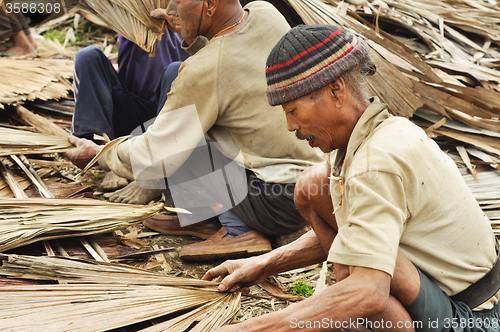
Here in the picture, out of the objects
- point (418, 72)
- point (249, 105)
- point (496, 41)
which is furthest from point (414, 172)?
point (496, 41)

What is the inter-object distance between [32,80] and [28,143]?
3.37 feet

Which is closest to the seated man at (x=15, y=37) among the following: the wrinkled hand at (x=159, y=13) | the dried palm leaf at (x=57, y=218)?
the wrinkled hand at (x=159, y=13)

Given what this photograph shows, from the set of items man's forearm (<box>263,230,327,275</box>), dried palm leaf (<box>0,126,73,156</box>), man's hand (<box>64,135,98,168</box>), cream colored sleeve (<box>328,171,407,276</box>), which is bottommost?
man's forearm (<box>263,230,327,275</box>)

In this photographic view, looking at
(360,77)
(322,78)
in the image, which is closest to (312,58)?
(322,78)

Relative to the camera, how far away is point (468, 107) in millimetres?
3186

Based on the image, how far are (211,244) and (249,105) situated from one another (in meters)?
0.82

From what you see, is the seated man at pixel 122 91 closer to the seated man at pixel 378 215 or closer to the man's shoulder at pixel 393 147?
the seated man at pixel 378 215

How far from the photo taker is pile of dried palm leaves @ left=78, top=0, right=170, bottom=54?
2.72 meters

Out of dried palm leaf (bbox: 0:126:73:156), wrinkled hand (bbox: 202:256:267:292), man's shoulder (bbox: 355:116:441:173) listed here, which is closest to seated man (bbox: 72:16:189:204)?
dried palm leaf (bbox: 0:126:73:156)

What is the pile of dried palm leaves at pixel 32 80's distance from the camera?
3.19 m

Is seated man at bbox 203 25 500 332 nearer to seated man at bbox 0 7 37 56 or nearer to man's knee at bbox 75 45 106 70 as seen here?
man's knee at bbox 75 45 106 70

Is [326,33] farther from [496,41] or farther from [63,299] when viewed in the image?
[496,41]

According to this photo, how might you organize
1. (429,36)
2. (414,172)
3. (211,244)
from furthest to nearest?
(429,36) → (211,244) → (414,172)

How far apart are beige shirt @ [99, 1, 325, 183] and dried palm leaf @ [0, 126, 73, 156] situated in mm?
436
